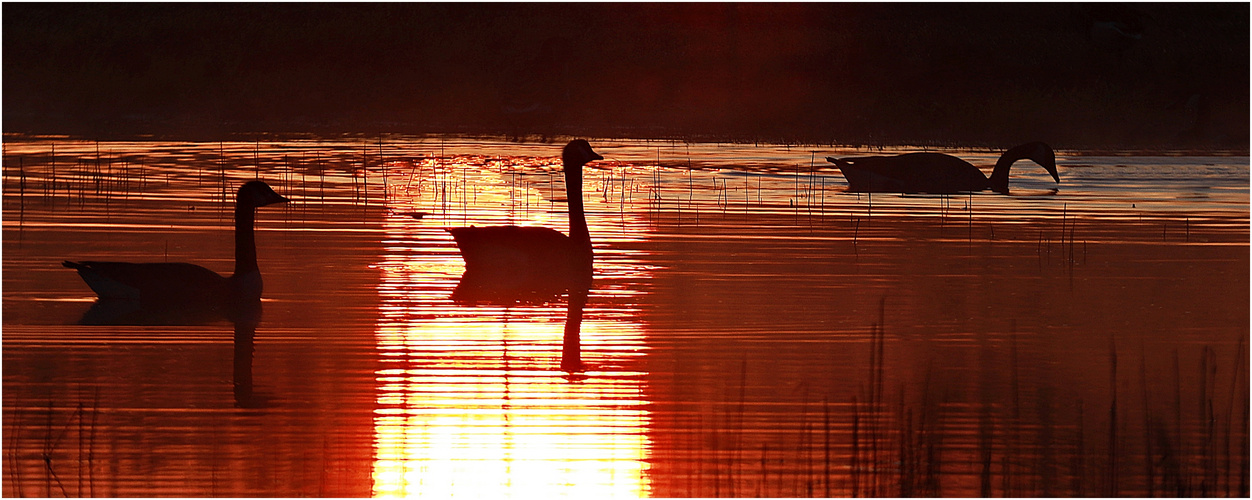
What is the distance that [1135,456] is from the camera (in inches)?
254

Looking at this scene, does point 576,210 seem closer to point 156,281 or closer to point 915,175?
point 156,281

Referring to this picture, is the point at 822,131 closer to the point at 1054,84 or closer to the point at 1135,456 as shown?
the point at 1054,84

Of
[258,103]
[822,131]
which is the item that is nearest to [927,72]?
[822,131]

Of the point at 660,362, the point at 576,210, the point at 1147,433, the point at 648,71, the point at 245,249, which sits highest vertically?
the point at 648,71

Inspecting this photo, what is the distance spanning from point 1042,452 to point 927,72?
36.4m

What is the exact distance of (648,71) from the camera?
1571 inches

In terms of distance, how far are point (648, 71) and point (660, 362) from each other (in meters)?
32.0

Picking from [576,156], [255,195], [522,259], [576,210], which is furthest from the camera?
[576,156]

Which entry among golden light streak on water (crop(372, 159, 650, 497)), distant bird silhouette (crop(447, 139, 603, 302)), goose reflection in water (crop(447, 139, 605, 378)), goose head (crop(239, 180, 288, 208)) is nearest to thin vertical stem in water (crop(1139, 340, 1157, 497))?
golden light streak on water (crop(372, 159, 650, 497))

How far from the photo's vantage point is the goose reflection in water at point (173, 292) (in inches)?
385

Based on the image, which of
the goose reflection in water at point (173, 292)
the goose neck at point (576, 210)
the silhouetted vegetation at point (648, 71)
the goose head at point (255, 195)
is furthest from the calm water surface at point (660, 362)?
the silhouetted vegetation at point (648, 71)

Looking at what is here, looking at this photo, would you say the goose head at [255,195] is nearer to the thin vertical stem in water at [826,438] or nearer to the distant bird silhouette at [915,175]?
the thin vertical stem in water at [826,438]

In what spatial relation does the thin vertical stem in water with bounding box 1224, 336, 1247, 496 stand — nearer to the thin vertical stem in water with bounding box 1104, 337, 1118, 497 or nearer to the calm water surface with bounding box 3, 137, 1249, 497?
the calm water surface with bounding box 3, 137, 1249, 497

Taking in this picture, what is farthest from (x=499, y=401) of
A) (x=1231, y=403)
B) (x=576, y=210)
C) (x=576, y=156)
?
(x=576, y=156)
